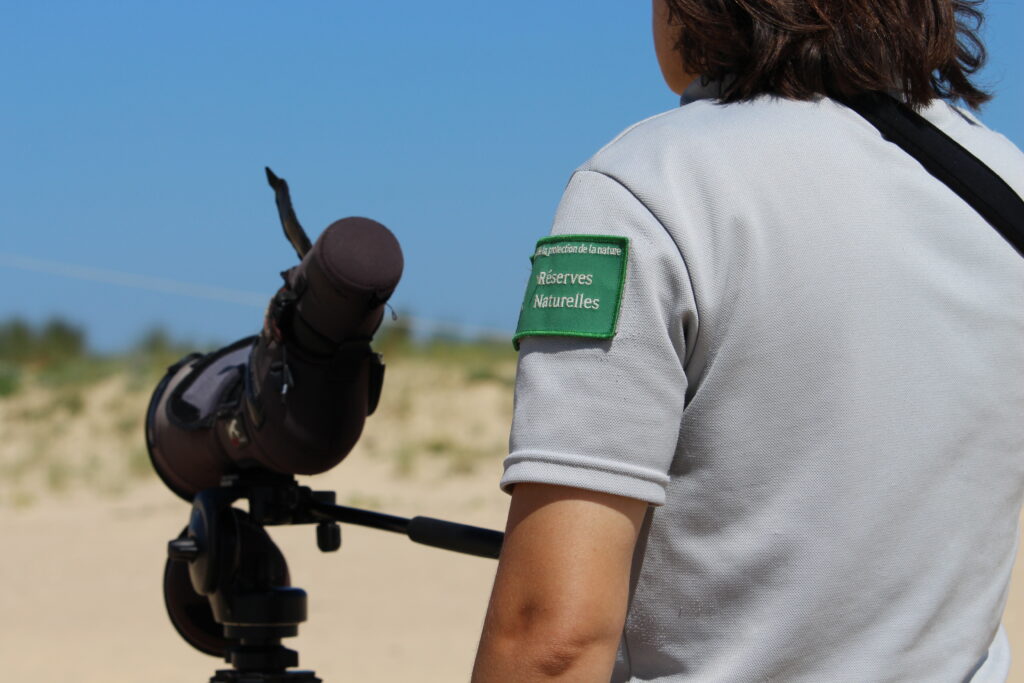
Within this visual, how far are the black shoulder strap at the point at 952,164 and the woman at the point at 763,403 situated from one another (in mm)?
16

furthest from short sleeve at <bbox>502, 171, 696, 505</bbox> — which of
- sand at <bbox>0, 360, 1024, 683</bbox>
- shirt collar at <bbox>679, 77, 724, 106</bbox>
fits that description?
sand at <bbox>0, 360, 1024, 683</bbox>

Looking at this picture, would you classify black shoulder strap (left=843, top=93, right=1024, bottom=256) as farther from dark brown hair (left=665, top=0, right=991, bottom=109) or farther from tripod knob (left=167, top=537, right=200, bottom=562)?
tripod knob (left=167, top=537, right=200, bottom=562)

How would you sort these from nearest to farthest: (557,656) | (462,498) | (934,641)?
(557,656) < (934,641) < (462,498)

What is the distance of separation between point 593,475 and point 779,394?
0.51 feet

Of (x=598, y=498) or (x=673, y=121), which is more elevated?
(x=673, y=121)

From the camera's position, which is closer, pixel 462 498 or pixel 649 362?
pixel 649 362

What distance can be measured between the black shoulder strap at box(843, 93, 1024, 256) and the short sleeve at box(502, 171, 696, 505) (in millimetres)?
244

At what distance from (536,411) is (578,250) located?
0.13m

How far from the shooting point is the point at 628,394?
3.28ft

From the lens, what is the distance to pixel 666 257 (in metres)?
1.00

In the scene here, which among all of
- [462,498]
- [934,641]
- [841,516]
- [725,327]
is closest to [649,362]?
[725,327]

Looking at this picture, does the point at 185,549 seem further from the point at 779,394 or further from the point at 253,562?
the point at 779,394

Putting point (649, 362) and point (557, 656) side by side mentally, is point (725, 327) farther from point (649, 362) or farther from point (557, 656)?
point (557, 656)

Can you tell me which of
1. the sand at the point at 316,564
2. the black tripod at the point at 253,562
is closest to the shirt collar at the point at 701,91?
the black tripod at the point at 253,562
